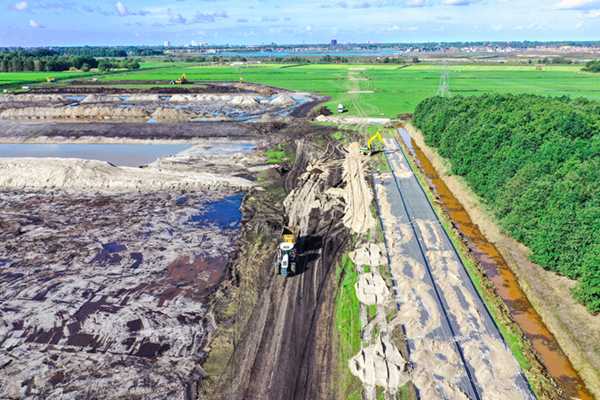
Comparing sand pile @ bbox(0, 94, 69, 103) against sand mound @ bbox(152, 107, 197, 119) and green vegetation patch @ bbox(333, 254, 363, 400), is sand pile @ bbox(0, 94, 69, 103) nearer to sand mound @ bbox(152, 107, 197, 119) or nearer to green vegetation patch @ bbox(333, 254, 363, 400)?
sand mound @ bbox(152, 107, 197, 119)

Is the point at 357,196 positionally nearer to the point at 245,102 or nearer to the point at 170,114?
the point at 170,114

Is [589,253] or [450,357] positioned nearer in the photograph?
[450,357]

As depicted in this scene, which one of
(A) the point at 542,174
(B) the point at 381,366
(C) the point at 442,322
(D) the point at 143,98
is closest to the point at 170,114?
(D) the point at 143,98

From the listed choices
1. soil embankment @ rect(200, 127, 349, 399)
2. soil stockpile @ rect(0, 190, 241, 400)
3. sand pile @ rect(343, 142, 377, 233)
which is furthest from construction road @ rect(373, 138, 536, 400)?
soil stockpile @ rect(0, 190, 241, 400)

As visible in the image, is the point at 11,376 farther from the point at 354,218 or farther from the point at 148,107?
the point at 148,107

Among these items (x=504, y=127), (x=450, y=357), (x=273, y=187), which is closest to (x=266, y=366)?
(x=450, y=357)

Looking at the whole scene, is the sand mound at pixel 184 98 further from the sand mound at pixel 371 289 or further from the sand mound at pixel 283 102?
the sand mound at pixel 371 289
